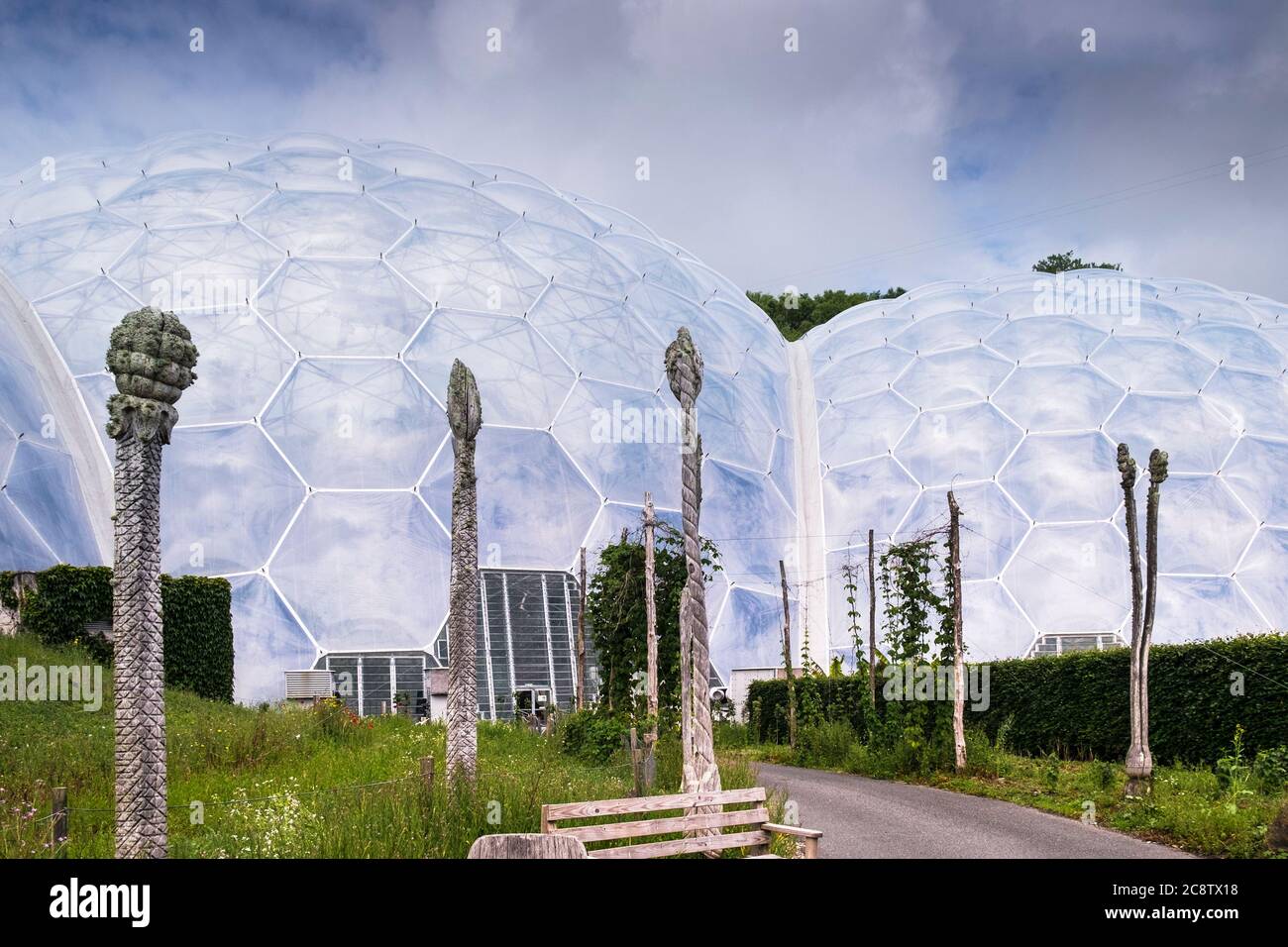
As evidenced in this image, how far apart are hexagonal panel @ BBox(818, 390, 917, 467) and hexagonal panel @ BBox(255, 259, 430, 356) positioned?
36.1 feet

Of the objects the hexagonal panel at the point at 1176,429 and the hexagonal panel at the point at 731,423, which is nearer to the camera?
the hexagonal panel at the point at 1176,429

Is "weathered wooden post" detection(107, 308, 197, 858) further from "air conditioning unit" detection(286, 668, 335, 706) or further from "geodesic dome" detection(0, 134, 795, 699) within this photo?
"geodesic dome" detection(0, 134, 795, 699)

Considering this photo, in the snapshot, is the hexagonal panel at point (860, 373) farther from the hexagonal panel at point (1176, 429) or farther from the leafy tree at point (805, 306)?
the leafy tree at point (805, 306)

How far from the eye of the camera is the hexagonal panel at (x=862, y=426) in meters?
27.3

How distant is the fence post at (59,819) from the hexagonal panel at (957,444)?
2149 cm

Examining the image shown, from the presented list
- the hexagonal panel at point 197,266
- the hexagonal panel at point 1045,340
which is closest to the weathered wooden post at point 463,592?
the hexagonal panel at point 197,266

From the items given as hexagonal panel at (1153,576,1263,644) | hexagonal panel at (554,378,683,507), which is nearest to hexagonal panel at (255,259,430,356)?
hexagonal panel at (554,378,683,507)

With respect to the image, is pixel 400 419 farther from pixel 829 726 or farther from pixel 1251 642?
pixel 1251 642

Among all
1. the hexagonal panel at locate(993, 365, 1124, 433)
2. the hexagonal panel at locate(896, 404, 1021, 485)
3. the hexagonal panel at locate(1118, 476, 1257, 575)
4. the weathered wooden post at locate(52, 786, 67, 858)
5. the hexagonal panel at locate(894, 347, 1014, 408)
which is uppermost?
the hexagonal panel at locate(894, 347, 1014, 408)

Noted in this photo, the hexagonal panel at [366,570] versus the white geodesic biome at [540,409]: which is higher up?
the white geodesic biome at [540,409]

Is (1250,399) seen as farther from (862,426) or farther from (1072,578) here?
(862,426)

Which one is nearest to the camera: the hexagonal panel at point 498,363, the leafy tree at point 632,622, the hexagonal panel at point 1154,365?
the leafy tree at point 632,622

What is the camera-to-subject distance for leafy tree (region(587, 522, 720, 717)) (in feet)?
52.5

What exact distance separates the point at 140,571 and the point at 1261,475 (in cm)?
2444
